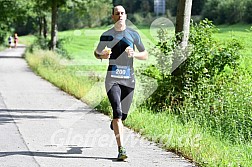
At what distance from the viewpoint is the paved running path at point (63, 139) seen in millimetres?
7273

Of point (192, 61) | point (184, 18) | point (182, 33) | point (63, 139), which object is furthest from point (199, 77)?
point (63, 139)

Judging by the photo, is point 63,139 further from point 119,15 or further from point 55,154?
point 119,15

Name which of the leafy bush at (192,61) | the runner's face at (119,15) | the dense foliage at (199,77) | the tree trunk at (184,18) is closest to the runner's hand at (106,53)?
Result: the runner's face at (119,15)

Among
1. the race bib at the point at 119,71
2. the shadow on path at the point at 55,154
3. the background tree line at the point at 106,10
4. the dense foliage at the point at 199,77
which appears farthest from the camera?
the background tree line at the point at 106,10

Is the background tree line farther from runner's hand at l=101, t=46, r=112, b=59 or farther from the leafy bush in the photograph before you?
runner's hand at l=101, t=46, r=112, b=59

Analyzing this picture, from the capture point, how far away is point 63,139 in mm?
8875

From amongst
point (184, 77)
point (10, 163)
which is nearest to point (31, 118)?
point (184, 77)

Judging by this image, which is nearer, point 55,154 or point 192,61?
point 55,154

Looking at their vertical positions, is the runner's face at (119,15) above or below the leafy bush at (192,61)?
above

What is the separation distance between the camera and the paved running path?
7.27m

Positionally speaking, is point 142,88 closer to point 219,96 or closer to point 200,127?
point 219,96

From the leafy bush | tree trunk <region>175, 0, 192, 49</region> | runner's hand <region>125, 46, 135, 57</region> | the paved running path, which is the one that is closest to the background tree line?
tree trunk <region>175, 0, 192, 49</region>

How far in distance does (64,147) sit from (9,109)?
4.74 metres

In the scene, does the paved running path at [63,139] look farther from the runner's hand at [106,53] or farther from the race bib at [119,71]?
the runner's hand at [106,53]
